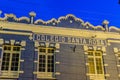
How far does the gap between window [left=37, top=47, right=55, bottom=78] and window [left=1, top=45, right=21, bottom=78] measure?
1.53 m

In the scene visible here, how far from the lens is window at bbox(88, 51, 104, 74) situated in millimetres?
16672

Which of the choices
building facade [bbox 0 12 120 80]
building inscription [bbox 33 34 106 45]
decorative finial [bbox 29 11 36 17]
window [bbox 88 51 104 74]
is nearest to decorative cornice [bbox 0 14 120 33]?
building facade [bbox 0 12 120 80]

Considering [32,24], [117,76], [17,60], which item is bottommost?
[117,76]

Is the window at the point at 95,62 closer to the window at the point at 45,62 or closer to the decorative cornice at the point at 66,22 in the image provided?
the decorative cornice at the point at 66,22

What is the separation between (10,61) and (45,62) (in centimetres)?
243

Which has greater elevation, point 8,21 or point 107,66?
point 8,21

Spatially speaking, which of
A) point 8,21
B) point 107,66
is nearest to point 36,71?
point 8,21

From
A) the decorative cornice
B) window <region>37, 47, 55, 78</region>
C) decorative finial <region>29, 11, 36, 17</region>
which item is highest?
decorative finial <region>29, 11, 36, 17</region>

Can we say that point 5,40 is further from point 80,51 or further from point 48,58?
point 80,51

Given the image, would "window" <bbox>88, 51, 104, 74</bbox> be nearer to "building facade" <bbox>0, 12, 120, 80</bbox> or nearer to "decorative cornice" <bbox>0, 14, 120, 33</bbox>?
"building facade" <bbox>0, 12, 120, 80</bbox>

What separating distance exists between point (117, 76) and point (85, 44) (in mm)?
3320

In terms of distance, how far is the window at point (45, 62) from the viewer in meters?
15.7

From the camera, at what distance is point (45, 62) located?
16.2 m

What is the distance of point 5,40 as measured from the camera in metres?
16.0
